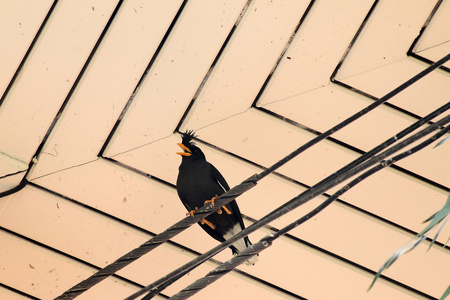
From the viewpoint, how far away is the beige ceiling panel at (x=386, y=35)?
286 centimetres

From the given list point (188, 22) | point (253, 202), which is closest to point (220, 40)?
point (188, 22)

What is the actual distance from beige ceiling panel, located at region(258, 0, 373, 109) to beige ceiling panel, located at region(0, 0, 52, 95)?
3.25 feet

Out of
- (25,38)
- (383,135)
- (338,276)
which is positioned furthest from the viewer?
(338,276)

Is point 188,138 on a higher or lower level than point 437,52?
higher

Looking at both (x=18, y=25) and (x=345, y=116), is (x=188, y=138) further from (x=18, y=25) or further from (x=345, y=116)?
(x=18, y=25)

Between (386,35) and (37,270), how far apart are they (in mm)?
1911

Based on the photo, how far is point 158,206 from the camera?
122 inches

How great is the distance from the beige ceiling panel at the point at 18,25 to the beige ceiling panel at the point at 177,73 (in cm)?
50

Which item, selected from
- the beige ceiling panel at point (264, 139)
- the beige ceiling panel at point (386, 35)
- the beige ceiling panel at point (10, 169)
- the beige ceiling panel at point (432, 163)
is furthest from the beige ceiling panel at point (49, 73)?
the beige ceiling panel at point (432, 163)

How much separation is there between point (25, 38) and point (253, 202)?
1.21 metres

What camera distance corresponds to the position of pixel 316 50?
2912mm

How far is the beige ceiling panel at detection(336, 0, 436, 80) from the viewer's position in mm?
2859

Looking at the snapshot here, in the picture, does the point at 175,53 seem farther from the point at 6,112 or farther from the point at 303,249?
the point at 303,249

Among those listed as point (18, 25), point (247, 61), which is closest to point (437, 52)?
point (247, 61)
